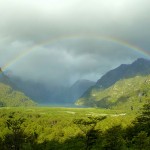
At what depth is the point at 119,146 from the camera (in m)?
108

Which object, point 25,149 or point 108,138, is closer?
point 108,138

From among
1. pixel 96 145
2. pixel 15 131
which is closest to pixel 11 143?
pixel 15 131

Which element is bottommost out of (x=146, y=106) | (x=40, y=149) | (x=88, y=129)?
(x=40, y=149)

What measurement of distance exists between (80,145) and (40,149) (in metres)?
22.7

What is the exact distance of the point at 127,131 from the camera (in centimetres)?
16738

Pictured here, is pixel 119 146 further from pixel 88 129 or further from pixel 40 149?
pixel 40 149

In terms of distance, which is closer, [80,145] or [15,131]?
[15,131]

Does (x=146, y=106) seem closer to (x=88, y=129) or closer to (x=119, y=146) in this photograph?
(x=119, y=146)

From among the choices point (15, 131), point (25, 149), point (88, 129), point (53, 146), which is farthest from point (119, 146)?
point (53, 146)

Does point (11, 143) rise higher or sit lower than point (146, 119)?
lower

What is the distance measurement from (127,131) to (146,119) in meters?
50.0

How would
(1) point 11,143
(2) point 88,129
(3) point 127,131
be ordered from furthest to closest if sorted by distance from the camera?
(3) point 127,131
(1) point 11,143
(2) point 88,129

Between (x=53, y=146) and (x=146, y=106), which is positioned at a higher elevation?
(x=146, y=106)

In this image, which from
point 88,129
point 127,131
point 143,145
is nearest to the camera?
point 143,145
